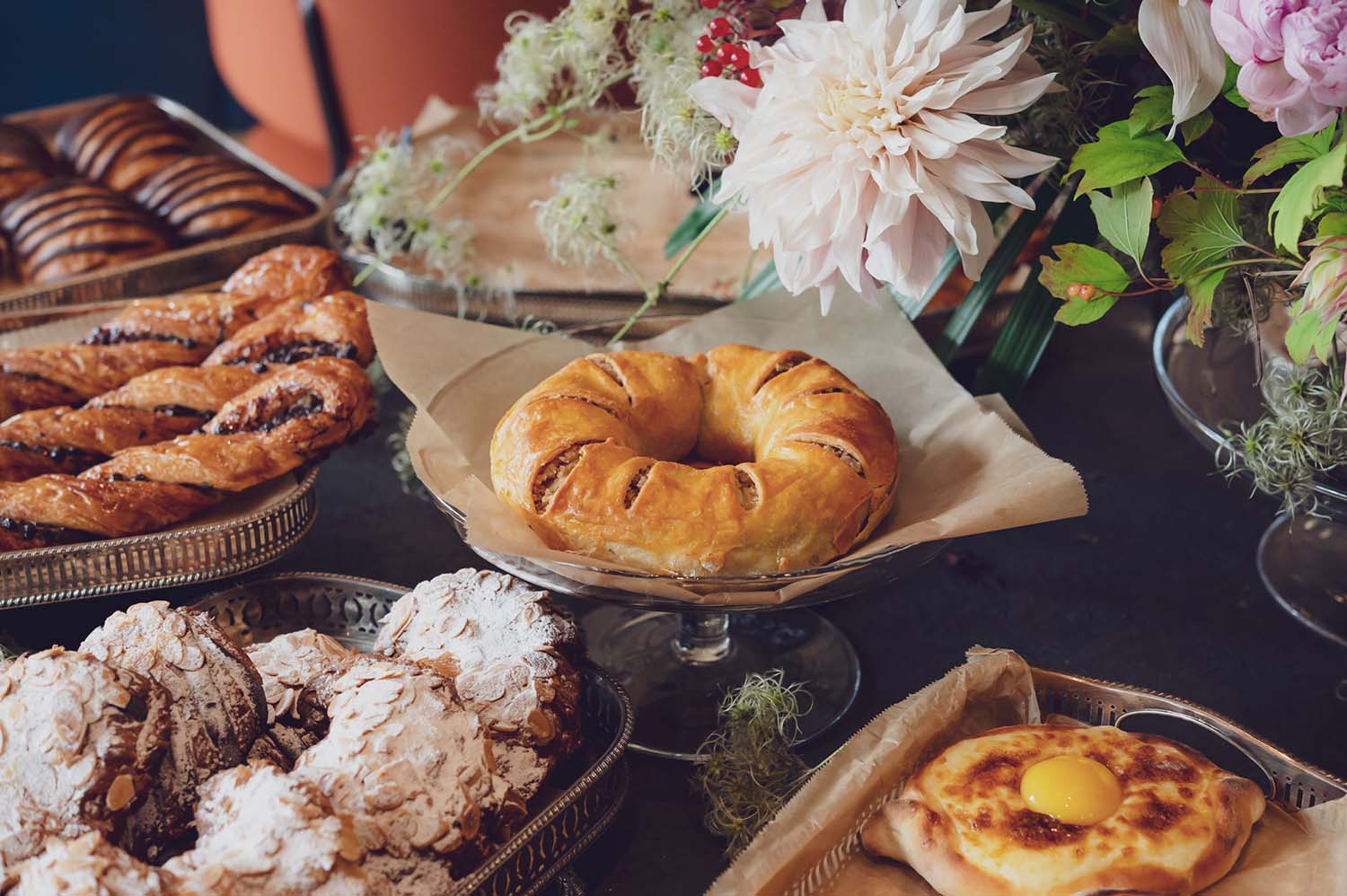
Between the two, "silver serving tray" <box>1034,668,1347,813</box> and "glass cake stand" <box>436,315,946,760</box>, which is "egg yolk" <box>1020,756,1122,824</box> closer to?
"silver serving tray" <box>1034,668,1347,813</box>

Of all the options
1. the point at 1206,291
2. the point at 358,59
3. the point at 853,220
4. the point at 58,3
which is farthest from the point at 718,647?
the point at 58,3

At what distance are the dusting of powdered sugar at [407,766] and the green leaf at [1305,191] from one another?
63 cm

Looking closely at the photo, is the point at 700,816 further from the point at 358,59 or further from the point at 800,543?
the point at 358,59

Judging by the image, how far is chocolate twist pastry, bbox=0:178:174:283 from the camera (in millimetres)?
1940

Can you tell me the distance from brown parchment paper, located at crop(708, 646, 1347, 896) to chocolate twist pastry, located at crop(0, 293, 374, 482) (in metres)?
0.84

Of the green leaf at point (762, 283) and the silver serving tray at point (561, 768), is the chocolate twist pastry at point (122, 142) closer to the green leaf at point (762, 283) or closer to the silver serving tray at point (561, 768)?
the green leaf at point (762, 283)

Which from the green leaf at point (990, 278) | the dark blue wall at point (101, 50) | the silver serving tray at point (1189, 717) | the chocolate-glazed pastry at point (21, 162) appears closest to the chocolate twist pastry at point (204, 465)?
the green leaf at point (990, 278)

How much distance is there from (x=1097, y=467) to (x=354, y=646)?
3.09 feet

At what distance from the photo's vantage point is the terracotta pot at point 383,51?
2.92 metres

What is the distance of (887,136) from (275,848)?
688 mm

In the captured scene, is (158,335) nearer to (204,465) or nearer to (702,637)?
(204,465)

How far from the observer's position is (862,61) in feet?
3.28

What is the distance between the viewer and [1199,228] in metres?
0.98

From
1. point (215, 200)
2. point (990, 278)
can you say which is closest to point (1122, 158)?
point (990, 278)
